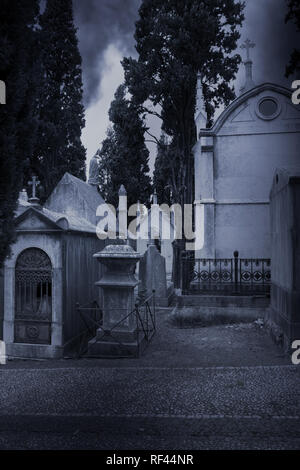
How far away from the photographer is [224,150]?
41.0 ft

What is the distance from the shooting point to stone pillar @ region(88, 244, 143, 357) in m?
6.68

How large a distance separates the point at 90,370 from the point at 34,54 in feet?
15.5

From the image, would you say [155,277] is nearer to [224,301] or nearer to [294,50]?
[224,301]

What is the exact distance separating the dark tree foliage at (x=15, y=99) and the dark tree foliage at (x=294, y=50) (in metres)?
10.5

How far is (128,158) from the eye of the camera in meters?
21.6

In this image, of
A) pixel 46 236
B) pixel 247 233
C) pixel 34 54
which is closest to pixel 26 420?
pixel 46 236

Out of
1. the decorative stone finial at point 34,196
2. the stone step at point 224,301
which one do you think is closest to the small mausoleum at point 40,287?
the decorative stone finial at point 34,196

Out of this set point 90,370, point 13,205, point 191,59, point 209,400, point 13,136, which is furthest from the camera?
point 191,59

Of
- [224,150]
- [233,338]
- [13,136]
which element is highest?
[224,150]

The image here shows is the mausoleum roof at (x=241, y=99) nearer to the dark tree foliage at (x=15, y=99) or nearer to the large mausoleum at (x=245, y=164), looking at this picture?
the large mausoleum at (x=245, y=164)

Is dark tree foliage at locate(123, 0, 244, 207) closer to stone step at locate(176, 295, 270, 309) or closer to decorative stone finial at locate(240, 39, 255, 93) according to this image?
decorative stone finial at locate(240, 39, 255, 93)

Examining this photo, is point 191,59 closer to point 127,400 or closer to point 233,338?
point 233,338

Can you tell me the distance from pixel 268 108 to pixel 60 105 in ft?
47.6

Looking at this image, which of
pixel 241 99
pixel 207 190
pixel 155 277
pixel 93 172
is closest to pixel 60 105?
pixel 93 172
